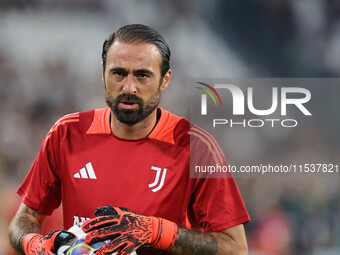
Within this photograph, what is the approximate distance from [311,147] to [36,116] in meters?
3.94

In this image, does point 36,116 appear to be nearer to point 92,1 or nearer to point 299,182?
point 92,1

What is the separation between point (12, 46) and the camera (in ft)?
24.1

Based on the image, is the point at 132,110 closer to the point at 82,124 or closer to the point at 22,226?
the point at 82,124

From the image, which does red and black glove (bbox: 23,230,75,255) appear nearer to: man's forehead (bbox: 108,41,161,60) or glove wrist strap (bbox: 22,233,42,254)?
glove wrist strap (bbox: 22,233,42,254)

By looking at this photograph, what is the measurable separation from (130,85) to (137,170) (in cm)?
47

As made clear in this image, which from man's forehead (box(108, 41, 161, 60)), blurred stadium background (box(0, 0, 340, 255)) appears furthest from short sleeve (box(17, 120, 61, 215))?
blurred stadium background (box(0, 0, 340, 255))

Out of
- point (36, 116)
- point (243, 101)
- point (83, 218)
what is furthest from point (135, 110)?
point (36, 116)

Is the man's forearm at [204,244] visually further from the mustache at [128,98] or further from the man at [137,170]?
the mustache at [128,98]

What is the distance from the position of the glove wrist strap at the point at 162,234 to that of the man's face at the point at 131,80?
0.58 m

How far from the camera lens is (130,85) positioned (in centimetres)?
250

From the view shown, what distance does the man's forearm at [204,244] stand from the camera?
2.38m

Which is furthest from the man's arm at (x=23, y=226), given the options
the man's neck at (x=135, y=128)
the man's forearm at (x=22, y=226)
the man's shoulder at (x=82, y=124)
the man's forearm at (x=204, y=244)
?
the man's forearm at (x=204, y=244)

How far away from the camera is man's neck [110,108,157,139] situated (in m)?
2.68

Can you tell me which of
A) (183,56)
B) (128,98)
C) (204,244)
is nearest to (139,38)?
(128,98)
